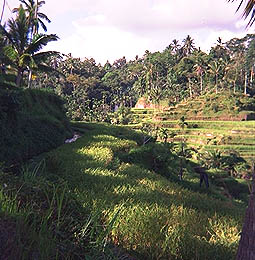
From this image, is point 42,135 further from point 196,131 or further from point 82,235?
point 196,131

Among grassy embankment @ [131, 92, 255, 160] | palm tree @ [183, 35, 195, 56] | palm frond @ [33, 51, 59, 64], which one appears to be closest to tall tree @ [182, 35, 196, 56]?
palm tree @ [183, 35, 195, 56]

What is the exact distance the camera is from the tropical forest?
2.53 m

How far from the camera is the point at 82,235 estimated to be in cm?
250

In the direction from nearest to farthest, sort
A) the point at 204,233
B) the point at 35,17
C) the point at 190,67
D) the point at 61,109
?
1. the point at 204,233
2. the point at 61,109
3. the point at 35,17
4. the point at 190,67

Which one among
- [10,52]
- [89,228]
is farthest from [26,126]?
[89,228]

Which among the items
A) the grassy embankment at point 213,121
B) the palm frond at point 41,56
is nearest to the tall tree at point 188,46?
the grassy embankment at point 213,121

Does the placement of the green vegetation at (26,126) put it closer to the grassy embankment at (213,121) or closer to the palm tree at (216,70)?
the grassy embankment at (213,121)

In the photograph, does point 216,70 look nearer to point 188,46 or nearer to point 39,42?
point 188,46

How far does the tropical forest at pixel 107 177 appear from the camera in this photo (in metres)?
2.53

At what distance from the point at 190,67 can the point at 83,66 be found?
87.8ft

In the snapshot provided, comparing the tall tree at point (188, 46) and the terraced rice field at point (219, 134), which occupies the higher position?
the tall tree at point (188, 46)

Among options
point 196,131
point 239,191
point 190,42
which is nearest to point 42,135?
point 239,191

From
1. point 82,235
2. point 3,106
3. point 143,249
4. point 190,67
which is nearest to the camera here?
point 82,235

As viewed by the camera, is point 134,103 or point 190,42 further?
point 190,42
